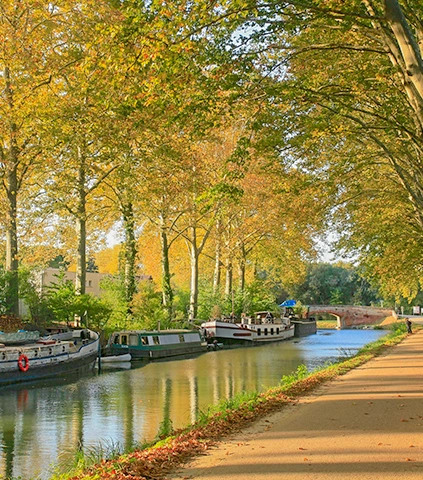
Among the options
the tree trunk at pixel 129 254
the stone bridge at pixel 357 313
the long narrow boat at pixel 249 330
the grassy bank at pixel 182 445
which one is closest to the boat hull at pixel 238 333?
the long narrow boat at pixel 249 330

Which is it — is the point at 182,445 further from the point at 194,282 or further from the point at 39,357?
the point at 194,282

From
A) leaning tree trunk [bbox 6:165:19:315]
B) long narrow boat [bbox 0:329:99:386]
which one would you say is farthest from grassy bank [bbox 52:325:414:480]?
leaning tree trunk [bbox 6:165:19:315]

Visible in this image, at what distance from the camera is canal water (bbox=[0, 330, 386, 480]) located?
1341cm

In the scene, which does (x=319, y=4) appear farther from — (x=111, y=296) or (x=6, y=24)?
(x=111, y=296)

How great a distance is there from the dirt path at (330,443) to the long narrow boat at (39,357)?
1517cm

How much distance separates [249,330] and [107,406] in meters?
33.2

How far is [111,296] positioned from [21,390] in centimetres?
1591

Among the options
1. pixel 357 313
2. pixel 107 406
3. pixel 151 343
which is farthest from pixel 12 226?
pixel 357 313

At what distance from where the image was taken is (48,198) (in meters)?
31.8

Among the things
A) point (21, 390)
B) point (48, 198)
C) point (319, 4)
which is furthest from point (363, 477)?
point (48, 198)

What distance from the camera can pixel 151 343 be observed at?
119 ft

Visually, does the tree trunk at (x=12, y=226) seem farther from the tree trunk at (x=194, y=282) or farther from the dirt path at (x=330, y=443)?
the dirt path at (x=330, y=443)

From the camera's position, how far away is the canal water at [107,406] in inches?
528

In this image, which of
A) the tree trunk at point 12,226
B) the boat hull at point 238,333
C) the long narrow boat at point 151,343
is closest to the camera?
the tree trunk at point 12,226
